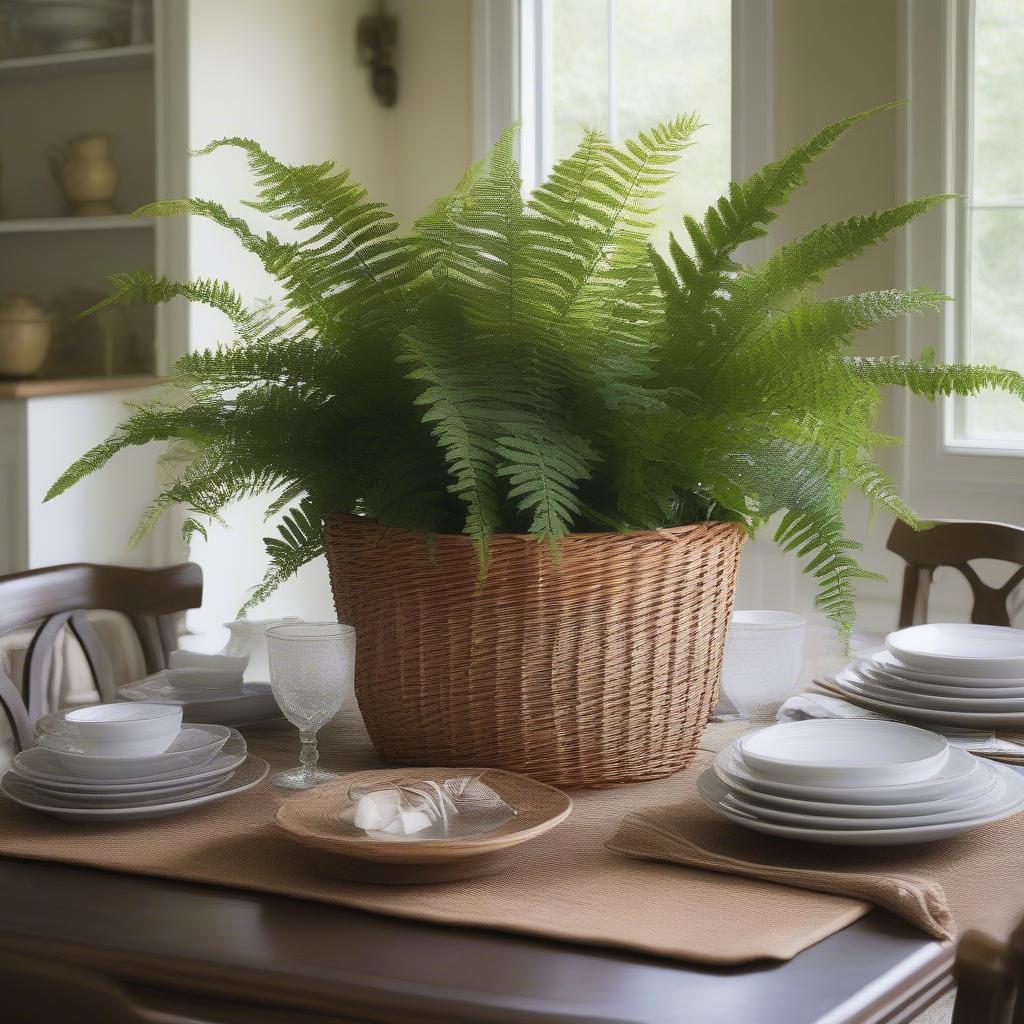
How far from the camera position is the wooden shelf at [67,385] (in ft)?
9.67

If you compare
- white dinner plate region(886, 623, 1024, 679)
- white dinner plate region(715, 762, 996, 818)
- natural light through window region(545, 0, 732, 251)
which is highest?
natural light through window region(545, 0, 732, 251)

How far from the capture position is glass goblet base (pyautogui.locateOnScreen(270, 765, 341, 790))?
1.09 metres

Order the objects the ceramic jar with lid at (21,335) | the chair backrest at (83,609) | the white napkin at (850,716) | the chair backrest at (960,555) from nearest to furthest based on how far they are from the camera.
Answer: the white napkin at (850,716) < the chair backrest at (83,609) < the chair backrest at (960,555) < the ceramic jar with lid at (21,335)

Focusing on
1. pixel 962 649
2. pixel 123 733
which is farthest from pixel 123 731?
pixel 962 649

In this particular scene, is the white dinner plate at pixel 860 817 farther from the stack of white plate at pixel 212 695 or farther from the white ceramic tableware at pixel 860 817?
the stack of white plate at pixel 212 695

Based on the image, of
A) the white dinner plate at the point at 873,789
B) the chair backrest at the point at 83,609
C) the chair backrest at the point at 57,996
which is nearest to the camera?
the chair backrest at the point at 57,996

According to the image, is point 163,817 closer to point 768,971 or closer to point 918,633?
point 768,971

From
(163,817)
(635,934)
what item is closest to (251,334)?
(163,817)

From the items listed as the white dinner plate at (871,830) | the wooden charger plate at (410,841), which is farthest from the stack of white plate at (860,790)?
the wooden charger plate at (410,841)

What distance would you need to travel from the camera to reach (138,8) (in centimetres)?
334

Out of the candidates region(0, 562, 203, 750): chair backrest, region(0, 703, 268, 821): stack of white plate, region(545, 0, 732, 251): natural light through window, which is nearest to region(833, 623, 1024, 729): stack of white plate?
region(0, 703, 268, 821): stack of white plate

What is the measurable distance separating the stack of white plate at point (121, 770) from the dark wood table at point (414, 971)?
0.16 metres

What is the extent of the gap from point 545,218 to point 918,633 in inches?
24.7

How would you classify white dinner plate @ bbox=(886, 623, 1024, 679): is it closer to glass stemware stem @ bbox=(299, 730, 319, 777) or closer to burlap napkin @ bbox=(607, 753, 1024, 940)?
burlap napkin @ bbox=(607, 753, 1024, 940)
